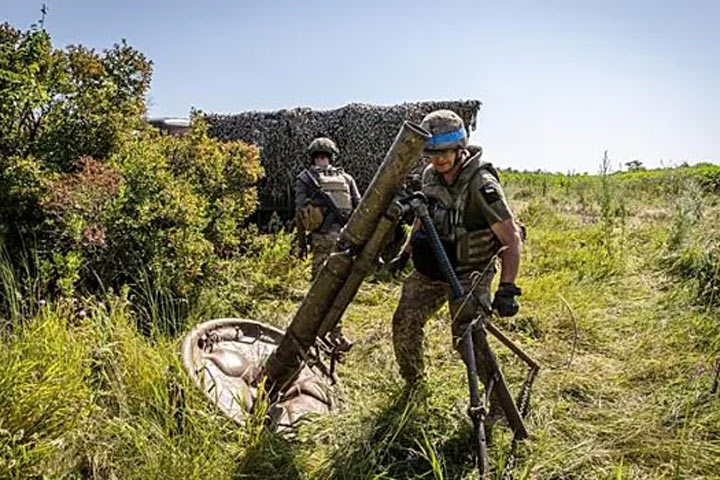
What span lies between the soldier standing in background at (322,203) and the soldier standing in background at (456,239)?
201 cm

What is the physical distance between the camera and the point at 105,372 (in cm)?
317

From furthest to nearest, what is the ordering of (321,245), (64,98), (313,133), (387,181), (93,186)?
(313,133) < (321,245) < (64,98) < (93,186) < (387,181)

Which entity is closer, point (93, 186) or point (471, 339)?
point (471, 339)

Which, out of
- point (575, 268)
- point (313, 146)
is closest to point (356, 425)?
point (313, 146)

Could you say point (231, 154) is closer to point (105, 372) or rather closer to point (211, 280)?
point (211, 280)

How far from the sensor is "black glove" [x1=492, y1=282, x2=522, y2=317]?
2898 mm

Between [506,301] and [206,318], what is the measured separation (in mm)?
2839

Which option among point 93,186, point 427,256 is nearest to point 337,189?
point 93,186

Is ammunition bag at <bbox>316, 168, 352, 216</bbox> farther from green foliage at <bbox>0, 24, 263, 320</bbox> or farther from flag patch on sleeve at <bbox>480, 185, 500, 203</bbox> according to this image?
flag patch on sleeve at <bbox>480, 185, 500, 203</bbox>

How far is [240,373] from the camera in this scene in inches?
138

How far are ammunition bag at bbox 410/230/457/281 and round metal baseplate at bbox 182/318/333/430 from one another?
0.94m

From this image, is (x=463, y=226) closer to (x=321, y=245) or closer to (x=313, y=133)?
(x=321, y=245)

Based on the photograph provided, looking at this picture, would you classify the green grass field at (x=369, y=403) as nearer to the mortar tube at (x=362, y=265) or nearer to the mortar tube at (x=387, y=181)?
the mortar tube at (x=362, y=265)

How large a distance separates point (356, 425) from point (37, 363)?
1.60 metres
